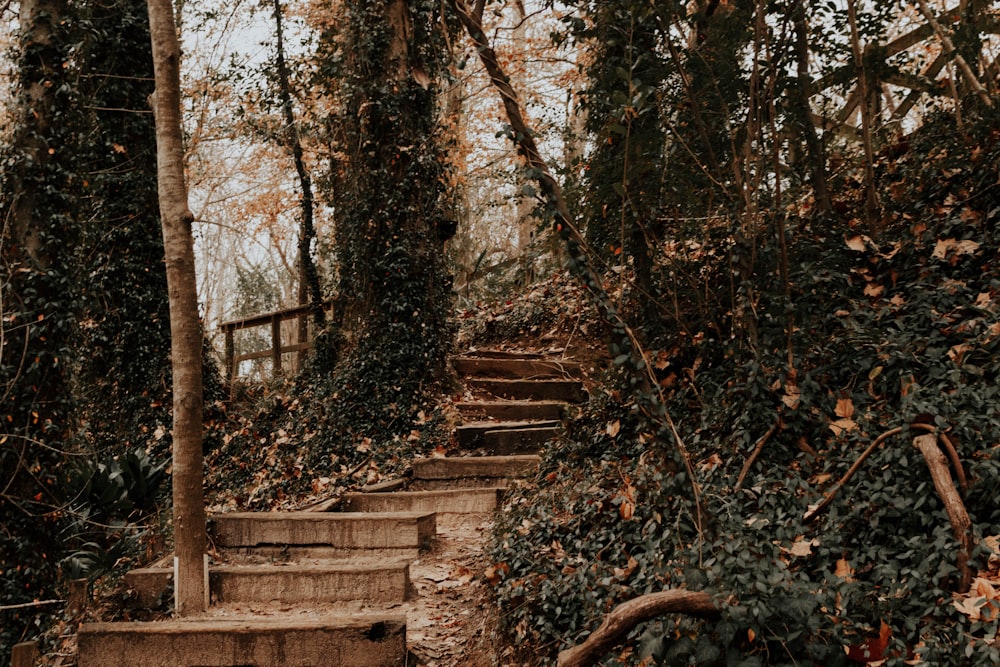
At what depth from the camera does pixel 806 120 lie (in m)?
5.04

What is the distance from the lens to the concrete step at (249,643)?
385cm

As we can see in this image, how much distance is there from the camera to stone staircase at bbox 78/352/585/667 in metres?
3.93

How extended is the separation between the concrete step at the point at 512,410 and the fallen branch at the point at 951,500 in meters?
4.54

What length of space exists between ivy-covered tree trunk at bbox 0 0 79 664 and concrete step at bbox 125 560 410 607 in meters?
2.37

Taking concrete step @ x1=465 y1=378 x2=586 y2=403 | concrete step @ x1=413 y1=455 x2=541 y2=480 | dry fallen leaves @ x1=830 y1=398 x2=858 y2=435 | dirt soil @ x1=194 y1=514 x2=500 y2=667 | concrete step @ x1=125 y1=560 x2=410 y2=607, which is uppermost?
dry fallen leaves @ x1=830 y1=398 x2=858 y2=435

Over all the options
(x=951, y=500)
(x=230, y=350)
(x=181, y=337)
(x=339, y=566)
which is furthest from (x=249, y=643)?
(x=230, y=350)

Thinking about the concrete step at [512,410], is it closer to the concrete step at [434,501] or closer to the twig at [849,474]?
the concrete step at [434,501]

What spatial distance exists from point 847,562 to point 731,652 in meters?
0.69

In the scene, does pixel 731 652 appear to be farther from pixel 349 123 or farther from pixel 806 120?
pixel 349 123

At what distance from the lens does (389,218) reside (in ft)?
27.7

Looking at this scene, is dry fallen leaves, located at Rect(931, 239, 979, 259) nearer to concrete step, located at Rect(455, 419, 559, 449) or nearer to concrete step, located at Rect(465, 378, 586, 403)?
concrete step, located at Rect(455, 419, 559, 449)

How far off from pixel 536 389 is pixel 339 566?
3.96 metres

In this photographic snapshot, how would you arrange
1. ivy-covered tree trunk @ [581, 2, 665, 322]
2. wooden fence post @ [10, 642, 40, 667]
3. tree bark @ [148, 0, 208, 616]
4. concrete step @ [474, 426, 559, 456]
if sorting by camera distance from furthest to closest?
concrete step @ [474, 426, 559, 456], ivy-covered tree trunk @ [581, 2, 665, 322], tree bark @ [148, 0, 208, 616], wooden fence post @ [10, 642, 40, 667]

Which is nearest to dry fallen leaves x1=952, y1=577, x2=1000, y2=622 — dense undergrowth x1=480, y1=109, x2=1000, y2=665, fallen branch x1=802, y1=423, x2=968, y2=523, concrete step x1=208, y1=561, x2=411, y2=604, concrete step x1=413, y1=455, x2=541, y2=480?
dense undergrowth x1=480, y1=109, x2=1000, y2=665
